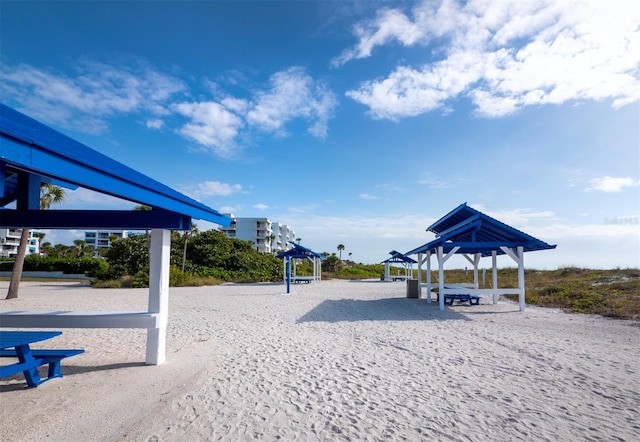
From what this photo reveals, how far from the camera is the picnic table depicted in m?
4.03

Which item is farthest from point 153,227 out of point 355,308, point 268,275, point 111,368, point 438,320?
point 268,275

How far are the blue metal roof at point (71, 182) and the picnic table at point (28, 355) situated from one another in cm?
146

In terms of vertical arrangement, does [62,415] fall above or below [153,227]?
below

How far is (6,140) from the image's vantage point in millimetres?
1975

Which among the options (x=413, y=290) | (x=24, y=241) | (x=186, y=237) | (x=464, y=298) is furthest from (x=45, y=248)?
(x=464, y=298)

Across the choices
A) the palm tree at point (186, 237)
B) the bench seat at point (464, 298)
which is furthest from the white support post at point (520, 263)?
the palm tree at point (186, 237)

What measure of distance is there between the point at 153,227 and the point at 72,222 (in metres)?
1.07

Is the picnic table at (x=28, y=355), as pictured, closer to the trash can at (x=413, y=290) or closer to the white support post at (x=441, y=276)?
the white support post at (x=441, y=276)

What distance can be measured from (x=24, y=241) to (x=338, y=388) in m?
16.8

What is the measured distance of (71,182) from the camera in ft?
11.8

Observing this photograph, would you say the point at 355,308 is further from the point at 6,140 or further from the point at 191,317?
the point at 6,140

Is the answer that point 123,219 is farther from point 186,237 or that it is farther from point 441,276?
point 186,237

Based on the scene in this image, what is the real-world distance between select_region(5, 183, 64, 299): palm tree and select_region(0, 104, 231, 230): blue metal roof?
12849mm

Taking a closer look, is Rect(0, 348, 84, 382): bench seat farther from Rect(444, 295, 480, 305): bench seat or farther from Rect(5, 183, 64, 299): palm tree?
Rect(5, 183, 64, 299): palm tree
